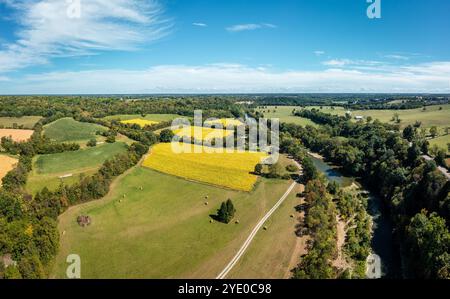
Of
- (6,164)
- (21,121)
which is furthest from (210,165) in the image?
(21,121)

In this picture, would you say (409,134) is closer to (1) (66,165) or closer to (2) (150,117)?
(1) (66,165)

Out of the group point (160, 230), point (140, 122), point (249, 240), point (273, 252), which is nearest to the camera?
point (273, 252)

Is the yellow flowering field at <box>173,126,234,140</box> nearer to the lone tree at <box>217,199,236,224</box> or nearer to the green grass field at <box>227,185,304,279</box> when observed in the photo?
the lone tree at <box>217,199,236,224</box>

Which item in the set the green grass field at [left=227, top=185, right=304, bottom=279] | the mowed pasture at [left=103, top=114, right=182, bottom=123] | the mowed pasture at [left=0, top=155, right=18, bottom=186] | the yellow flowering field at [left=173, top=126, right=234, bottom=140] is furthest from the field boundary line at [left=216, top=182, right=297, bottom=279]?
the mowed pasture at [left=103, top=114, right=182, bottom=123]

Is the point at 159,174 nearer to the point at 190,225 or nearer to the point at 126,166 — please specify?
the point at 126,166

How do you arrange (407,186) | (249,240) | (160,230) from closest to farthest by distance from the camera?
A: 1. (249,240)
2. (160,230)
3. (407,186)

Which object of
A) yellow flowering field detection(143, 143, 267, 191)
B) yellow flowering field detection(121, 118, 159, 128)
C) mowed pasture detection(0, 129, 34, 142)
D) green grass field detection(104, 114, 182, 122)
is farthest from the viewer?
green grass field detection(104, 114, 182, 122)

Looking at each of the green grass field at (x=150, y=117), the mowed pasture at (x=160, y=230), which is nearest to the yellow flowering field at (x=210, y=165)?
the mowed pasture at (x=160, y=230)

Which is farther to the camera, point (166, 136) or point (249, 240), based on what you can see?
point (166, 136)
